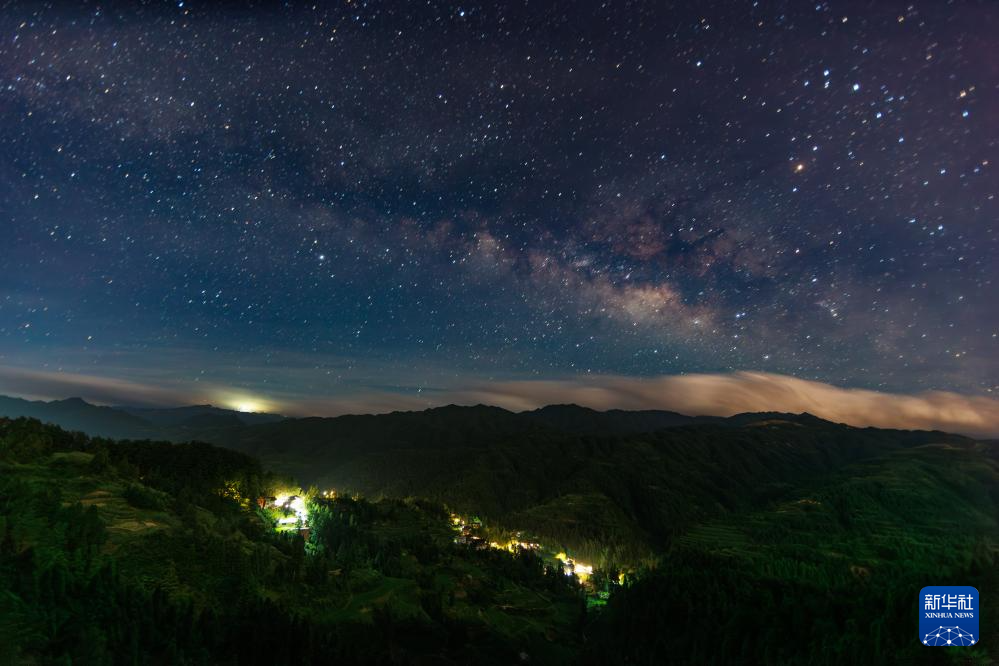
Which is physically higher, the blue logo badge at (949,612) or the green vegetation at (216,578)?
the blue logo badge at (949,612)

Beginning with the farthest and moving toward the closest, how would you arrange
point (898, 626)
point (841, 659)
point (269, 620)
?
point (898, 626)
point (841, 659)
point (269, 620)

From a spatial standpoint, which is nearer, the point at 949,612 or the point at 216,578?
the point at 949,612

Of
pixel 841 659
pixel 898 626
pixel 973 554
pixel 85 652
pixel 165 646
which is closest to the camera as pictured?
pixel 85 652

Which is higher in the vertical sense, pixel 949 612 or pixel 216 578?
pixel 949 612

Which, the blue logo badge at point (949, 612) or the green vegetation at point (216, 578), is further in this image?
the green vegetation at point (216, 578)

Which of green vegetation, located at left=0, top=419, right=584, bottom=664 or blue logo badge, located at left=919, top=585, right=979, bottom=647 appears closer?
blue logo badge, located at left=919, top=585, right=979, bottom=647

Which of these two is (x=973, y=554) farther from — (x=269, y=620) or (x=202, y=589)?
(x=202, y=589)

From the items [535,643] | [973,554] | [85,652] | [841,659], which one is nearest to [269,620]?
[85,652]

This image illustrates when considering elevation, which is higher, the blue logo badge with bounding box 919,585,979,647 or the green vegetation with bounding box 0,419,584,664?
the blue logo badge with bounding box 919,585,979,647
